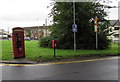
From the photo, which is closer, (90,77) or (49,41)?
(90,77)

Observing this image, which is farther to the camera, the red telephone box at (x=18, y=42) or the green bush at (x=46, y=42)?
the green bush at (x=46, y=42)

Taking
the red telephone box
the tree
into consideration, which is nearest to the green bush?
the tree

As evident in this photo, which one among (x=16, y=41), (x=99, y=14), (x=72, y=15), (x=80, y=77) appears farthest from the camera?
(x=99, y=14)

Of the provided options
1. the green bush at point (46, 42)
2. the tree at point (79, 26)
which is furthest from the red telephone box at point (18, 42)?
the green bush at point (46, 42)

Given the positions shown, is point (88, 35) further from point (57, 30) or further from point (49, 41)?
point (49, 41)

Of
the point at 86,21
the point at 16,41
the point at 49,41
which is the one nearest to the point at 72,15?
the point at 86,21

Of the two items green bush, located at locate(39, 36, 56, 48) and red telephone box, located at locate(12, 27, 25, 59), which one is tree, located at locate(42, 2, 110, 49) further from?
red telephone box, located at locate(12, 27, 25, 59)

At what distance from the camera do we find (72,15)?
13016mm

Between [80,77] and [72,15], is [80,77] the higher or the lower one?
the lower one

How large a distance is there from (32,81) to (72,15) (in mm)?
10206

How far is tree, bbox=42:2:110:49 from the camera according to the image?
516 inches

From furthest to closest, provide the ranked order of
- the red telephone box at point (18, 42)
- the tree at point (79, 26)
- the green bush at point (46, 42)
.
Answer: the green bush at point (46, 42), the tree at point (79, 26), the red telephone box at point (18, 42)

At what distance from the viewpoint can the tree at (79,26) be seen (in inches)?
516

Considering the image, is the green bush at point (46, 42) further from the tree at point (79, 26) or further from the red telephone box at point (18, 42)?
the red telephone box at point (18, 42)
